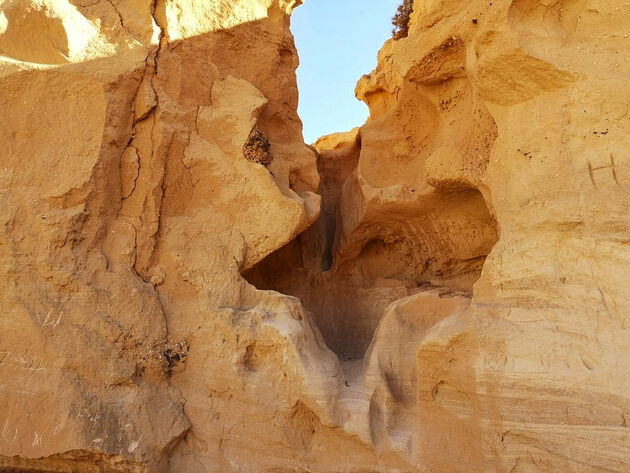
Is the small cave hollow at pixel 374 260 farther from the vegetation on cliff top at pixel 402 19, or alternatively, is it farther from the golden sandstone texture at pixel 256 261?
the vegetation on cliff top at pixel 402 19

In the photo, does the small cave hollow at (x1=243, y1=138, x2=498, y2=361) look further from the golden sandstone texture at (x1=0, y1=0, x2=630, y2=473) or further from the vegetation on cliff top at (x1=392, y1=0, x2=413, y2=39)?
the vegetation on cliff top at (x1=392, y1=0, x2=413, y2=39)

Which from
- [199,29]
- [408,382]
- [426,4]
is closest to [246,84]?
[199,29]

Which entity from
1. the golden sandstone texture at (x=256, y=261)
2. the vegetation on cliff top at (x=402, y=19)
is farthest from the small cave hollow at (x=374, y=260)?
the vegetation on cliff top at (x=402, y=19)

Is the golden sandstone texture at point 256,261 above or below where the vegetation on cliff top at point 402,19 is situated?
below

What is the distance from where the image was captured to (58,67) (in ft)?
9.94

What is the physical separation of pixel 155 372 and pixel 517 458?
7.19ft

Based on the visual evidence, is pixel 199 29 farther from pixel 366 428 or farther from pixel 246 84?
pixel 366 428

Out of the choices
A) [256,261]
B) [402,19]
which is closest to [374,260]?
[256,261]

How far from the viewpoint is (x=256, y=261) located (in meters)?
3.33

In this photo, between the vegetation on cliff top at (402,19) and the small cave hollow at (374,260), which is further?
the vegetation on cliff top at (402,19)

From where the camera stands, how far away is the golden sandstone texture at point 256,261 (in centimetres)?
238

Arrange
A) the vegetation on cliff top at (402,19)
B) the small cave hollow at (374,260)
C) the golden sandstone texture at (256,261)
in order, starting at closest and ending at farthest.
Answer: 1. the golden sandstone texture at (256,261)
2. the small cave hollow at (374,260)
3. the vegetation on cliff top at (402,19)

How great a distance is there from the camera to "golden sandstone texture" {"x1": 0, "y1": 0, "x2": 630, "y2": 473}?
7.82 ft

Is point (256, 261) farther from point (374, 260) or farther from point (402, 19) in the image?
point (402, 19)
